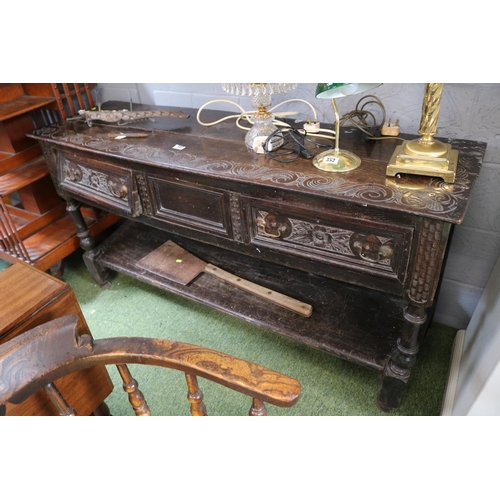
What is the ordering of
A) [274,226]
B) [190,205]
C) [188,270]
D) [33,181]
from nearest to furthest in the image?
[274,226], [190,205], [188,270], [33,181]

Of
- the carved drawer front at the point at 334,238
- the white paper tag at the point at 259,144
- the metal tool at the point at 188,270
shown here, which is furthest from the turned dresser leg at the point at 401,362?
the white paper tag at the point at 259,144

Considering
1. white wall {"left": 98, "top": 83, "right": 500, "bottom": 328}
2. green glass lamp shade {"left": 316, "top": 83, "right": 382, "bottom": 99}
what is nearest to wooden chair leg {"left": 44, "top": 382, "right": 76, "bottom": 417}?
green glass lamp shade {"left": 316, "top": 83, "right": 382, "bottom": 99}

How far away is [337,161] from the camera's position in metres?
1.12

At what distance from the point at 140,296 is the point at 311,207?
120 cm

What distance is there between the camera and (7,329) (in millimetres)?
903

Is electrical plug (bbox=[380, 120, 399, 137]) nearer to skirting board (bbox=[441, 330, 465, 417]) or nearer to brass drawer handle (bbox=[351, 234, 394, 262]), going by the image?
brass drawer handle (bbox=[351, 234, 394, 262])

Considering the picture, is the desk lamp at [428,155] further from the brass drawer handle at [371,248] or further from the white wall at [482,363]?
the white wall at [482,363]

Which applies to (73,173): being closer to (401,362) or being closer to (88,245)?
(88,245)

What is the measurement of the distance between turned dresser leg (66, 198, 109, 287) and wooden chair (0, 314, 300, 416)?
1.16 m

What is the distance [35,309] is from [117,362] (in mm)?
315

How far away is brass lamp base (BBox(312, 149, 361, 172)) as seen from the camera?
3.65 ft

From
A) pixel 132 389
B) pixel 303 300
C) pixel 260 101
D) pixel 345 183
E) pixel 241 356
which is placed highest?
pixel 260 101

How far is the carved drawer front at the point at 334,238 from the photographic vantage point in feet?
3.34

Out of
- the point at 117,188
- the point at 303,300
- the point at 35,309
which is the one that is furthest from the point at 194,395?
the point at 117,188
